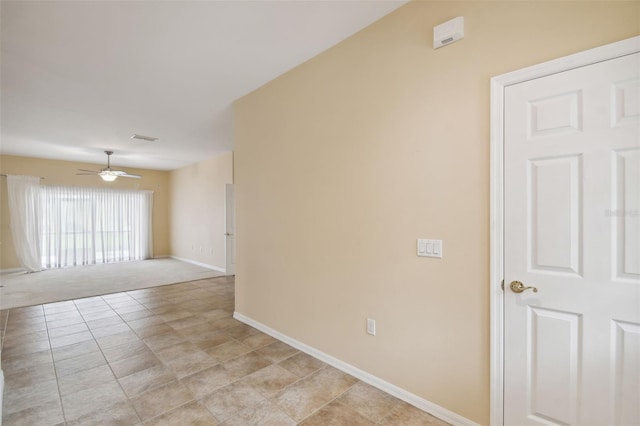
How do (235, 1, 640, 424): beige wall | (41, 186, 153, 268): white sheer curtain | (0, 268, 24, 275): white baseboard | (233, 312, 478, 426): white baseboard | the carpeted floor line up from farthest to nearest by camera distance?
1. (41, 186, 153, 268): white sheer curtain
2. (0, 268, 24, 275): white baseboard
3. the carpeted floor
4. (233, 312, 478, 426): white baseboard
5. (235, 1, 640, 424): beige wall

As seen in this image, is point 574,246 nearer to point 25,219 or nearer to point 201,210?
point 201,210

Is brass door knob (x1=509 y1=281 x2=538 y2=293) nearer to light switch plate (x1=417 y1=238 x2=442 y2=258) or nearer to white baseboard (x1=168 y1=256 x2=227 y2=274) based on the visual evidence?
light switch plate (x1=417 y1=238 x2=442 y2=258)

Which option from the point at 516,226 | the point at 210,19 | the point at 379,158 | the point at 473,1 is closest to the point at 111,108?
the point at 210,19

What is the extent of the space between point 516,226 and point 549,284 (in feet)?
1.08

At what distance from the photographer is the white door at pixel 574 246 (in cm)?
127

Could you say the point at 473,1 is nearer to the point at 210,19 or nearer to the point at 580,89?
the point at 580,89

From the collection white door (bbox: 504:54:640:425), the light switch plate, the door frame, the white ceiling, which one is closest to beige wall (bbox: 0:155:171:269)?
the white ceiling

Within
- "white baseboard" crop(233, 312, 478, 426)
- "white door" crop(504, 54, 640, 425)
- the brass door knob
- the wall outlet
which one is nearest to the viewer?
"white door" crop(504, 54, 640, 425)

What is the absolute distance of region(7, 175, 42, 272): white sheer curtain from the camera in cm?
630

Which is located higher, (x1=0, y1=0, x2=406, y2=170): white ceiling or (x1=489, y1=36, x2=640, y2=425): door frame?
(x1=0, y1=0, x2=406, y2=170): white ceiling

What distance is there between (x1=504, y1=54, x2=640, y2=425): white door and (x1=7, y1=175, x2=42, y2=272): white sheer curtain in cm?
908

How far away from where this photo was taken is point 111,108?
3752 mm

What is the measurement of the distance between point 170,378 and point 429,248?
90.0 inches

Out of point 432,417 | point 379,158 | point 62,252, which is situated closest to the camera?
point 432,417
